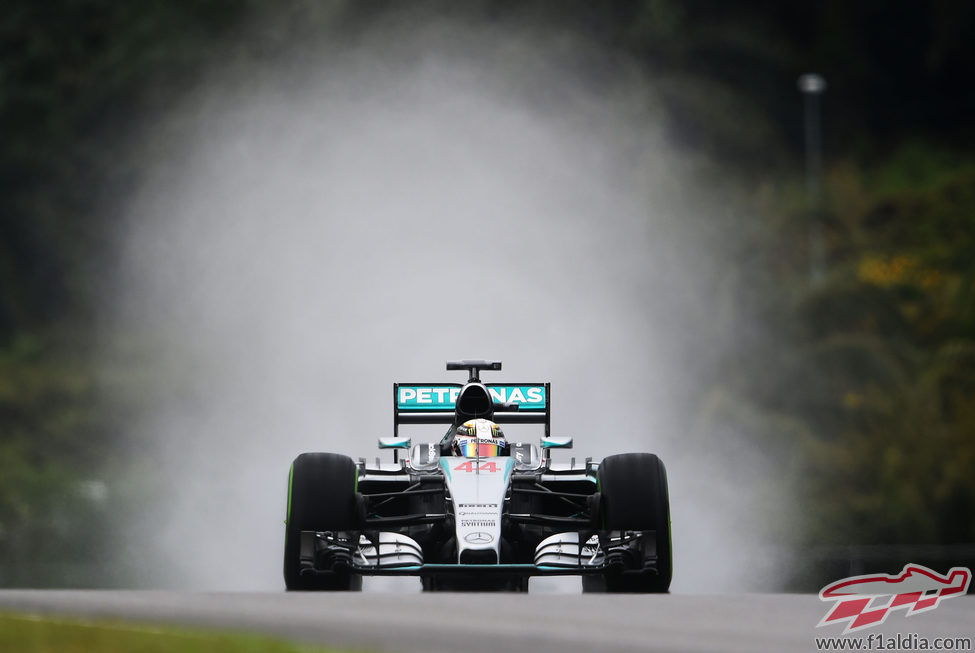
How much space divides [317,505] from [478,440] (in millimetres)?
2171

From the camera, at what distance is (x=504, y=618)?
29.8 ft

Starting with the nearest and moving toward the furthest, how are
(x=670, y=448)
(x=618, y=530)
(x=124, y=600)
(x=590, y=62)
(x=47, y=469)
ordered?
(x=124, y=600) < (x=618, y=530) < (x=670, y=448) < (x=47, y=469) < (x=590, y=62)

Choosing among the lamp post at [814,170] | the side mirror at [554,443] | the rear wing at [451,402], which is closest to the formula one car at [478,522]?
the side mirror at [554,443]

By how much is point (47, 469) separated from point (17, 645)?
42.4 m

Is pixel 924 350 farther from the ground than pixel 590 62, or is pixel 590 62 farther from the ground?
pixel 590 62

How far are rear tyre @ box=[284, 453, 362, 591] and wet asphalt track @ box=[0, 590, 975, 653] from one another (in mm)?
3081

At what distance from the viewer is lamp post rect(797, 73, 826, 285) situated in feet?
164

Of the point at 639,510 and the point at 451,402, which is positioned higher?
the point at 451,402

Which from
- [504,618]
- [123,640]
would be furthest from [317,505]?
[123,640]

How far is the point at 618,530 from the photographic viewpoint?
1431 centimetres

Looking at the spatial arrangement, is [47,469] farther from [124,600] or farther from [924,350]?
[124,600]

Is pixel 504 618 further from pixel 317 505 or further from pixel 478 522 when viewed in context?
pixel 317 505

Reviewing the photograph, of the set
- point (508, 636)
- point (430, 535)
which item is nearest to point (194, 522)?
point (430, 535)

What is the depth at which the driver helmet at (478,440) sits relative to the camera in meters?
15.8
